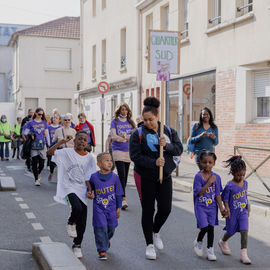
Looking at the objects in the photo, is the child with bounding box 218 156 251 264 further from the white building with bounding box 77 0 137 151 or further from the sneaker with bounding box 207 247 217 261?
the white building with bounding box 77 0 137 151

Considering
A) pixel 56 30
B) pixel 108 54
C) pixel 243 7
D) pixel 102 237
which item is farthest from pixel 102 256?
pixel 56 30

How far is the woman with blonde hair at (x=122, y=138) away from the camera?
9430 millimetres

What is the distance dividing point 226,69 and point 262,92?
60.5 inches

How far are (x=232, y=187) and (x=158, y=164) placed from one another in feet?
2.92

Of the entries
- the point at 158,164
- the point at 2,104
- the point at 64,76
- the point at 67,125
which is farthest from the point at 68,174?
the point at 2,104

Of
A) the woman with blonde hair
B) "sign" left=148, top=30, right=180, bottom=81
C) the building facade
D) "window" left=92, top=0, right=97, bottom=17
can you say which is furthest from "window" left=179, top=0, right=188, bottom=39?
"window" left=92, top=0, right=97, bottom=17

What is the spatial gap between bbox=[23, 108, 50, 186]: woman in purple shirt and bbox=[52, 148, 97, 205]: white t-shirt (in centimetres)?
689

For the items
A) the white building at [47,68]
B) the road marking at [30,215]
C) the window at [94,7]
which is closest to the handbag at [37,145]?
the road marking at [30,215]

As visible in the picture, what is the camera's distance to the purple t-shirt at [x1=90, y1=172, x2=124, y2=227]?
5.99 meters

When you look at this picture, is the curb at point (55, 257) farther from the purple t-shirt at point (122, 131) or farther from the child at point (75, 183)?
the purple t-shirt at point (122, 131)

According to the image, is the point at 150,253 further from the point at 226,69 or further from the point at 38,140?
the point at 226,69

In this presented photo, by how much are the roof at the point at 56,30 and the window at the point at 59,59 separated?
1.13 meters

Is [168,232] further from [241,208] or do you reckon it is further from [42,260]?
[42,260]

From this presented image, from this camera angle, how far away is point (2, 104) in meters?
51.0
